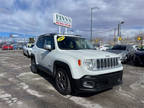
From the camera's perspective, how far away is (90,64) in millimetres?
3129

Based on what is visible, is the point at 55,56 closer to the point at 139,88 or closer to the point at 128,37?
the point at 139,88

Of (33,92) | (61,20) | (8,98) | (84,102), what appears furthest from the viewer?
(61,20)

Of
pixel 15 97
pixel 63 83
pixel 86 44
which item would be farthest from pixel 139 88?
pixel 15 97

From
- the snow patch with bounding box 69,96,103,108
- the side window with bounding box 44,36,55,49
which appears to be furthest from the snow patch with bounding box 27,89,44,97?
the side window with bounding box 44,36,55,49

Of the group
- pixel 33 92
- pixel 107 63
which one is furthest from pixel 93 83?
pixel 33 92

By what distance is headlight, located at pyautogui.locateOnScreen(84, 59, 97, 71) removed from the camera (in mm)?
3107

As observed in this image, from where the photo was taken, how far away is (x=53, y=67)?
13.5ft

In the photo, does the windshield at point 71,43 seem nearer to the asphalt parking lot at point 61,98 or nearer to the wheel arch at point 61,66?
the wheel arch at point 61,66

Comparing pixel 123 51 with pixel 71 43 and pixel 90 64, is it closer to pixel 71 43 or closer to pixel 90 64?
pixel 71 43

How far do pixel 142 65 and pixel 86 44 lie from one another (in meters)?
6.38

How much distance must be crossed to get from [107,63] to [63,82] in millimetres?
1503

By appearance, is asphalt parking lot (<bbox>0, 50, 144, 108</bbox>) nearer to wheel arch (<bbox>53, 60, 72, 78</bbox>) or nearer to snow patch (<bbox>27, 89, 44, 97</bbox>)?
snow patch (<bbox>27, 89, 44, 97</bbox>)

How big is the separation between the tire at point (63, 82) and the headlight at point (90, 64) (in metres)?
0.73

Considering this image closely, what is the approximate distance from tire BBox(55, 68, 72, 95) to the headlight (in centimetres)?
73
